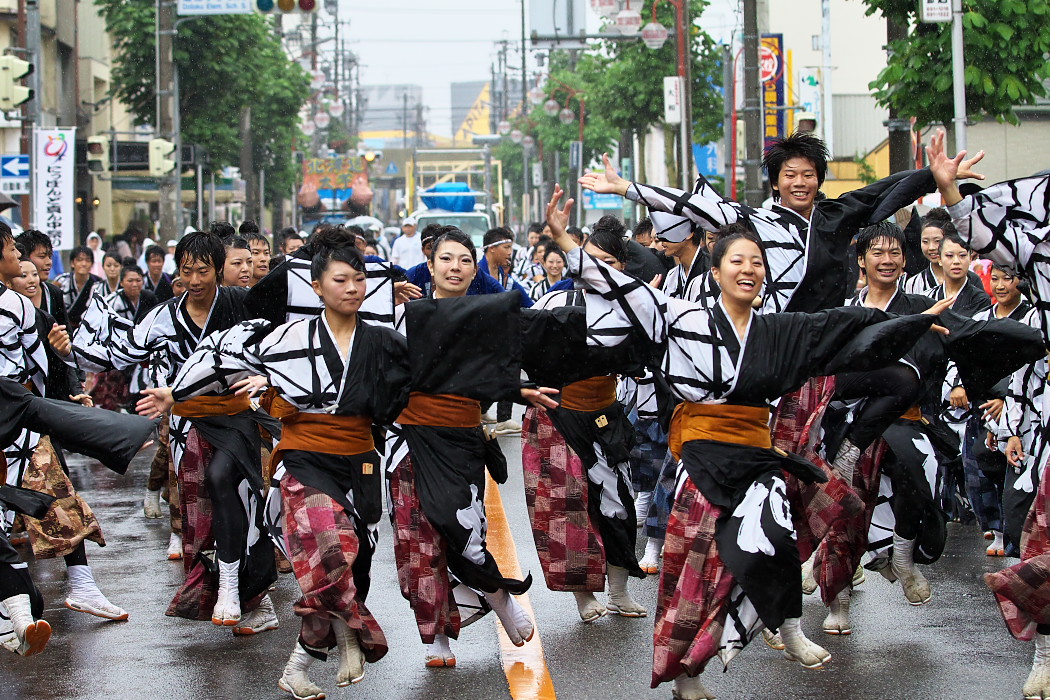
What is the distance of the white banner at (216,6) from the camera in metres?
24.8

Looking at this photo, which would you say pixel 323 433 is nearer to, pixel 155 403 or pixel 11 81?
pixel 155 403

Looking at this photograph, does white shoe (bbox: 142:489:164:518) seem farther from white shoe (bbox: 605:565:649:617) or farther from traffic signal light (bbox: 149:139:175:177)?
traffic signal light (bbox: 149:139:175:177)

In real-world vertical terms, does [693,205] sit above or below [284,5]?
below

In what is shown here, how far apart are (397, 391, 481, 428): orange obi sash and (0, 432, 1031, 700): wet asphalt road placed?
1045 millimetres

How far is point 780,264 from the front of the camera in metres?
6.71

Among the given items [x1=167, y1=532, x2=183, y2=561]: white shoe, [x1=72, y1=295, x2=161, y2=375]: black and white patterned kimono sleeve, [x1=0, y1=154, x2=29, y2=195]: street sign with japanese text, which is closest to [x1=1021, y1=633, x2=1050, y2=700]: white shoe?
[x1=72, y1=295, x2=161, y2=375]: black and white patterned kimono sleeve

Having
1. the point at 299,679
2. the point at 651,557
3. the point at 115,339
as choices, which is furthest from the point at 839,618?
the point at 115,339

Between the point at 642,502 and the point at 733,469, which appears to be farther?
the point at 642,502

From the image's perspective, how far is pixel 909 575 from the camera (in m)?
6.96

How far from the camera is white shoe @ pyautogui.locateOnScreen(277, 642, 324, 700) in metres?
5.71

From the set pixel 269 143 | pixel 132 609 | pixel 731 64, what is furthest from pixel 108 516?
pixel 269 143

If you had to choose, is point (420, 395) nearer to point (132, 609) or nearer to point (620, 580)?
point (620, 580)

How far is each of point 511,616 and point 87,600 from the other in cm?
230

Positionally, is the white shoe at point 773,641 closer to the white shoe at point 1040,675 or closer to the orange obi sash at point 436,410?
the white shoe at point 1040,675
